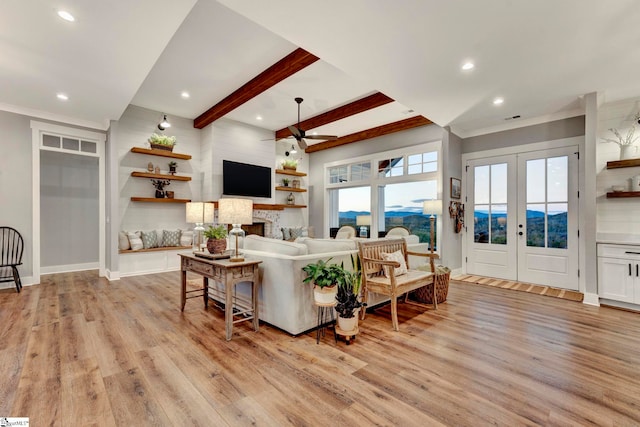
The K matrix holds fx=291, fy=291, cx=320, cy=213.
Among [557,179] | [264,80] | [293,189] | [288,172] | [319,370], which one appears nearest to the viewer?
[319,370]

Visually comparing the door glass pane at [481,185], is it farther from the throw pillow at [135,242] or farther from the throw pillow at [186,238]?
the throw pillow at [135,242]

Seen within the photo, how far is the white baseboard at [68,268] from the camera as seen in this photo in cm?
587

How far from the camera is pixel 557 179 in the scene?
4832 millimetres

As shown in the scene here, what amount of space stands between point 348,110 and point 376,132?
1478 mm

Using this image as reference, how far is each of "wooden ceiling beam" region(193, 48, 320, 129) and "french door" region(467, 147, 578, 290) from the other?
3940 millimetres

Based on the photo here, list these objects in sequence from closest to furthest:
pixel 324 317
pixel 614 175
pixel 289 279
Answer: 1. pixel 289 279
2. pixel 324 317
3. pixel 614 175

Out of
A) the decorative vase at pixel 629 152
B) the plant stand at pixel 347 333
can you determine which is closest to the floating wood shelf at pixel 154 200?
the plant stand at pixel 347 333

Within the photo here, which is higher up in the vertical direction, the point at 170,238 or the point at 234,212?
the point at 234,212

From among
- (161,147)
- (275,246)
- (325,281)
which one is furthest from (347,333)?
(161,147)

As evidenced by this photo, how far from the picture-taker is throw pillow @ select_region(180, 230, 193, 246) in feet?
20.3

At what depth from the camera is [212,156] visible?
6418mm

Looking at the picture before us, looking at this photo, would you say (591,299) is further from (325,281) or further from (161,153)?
(161,153)

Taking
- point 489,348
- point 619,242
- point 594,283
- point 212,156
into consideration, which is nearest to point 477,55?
point 489,348

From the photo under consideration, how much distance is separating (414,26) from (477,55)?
0.94 m
